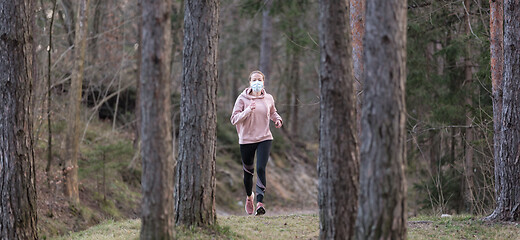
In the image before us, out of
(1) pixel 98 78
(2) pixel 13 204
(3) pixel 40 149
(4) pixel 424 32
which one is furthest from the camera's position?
(1) pixel 98 78

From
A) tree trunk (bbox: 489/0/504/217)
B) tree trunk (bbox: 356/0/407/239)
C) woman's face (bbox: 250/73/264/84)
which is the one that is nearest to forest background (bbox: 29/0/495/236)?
woman's face (bbox: 250/73/264/84)

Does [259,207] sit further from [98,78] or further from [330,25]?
[98,78]

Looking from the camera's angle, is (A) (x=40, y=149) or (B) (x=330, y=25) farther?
(A) (x=40, y=149)

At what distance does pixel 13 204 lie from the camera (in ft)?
23.5

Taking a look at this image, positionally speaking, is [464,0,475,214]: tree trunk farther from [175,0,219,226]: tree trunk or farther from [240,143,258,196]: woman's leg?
[175,0,219,226]: tree trunk

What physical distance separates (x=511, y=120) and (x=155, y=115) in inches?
217

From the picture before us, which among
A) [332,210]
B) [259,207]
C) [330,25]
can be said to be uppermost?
[330,25]

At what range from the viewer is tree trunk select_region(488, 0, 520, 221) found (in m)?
7.97

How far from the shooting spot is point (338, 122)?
5207 mm

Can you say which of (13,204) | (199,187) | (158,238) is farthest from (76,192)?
(158,238)

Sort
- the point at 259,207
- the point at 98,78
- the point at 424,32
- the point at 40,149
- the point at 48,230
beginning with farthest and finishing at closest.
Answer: the point at 98,78 < the point at 424,32 < the point at 40,149 < the point at 48,230 < the point at 259,207

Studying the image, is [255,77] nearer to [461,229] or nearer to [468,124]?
[461,229]

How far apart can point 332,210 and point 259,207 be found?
139 inches

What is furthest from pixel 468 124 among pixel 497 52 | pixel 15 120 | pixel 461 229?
pixel 15 120
